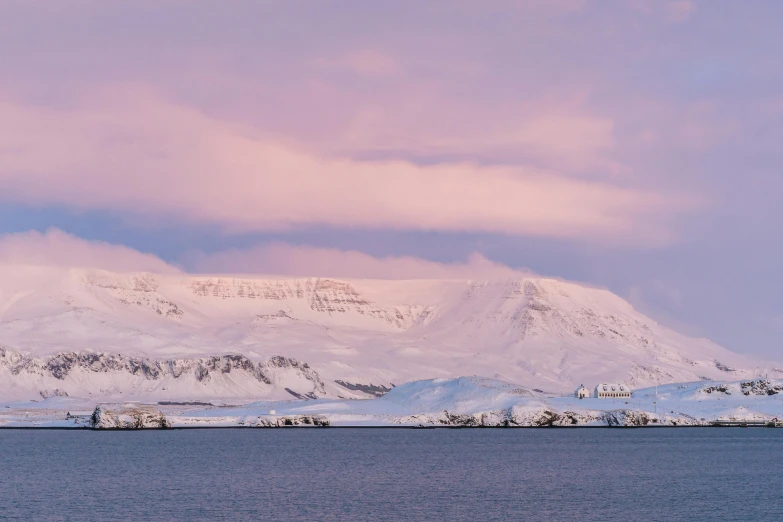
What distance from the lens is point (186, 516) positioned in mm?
101562

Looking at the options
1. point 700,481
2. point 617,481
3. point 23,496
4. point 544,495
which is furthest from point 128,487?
point 700,481

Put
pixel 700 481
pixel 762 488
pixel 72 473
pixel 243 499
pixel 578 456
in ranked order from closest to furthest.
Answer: pixel 243 499
pixel 762 488
pixel 700 481
pixel 72 473
pixel 578 456

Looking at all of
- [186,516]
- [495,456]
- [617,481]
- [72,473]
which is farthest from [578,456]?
[186,516]

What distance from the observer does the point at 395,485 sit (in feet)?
420

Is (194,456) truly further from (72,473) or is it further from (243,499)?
(243,499)

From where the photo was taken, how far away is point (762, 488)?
412ft

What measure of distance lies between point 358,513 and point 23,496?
36367mm

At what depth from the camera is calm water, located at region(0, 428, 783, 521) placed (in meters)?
105

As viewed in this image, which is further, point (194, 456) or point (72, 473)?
point (194, 456)

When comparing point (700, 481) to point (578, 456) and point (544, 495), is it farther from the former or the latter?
point (578, 456)

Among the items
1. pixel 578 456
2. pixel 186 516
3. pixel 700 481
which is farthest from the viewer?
pixel 578 456

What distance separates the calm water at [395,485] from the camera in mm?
104562

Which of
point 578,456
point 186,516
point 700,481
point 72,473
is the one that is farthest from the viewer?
point 578,456

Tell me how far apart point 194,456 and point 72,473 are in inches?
1355
